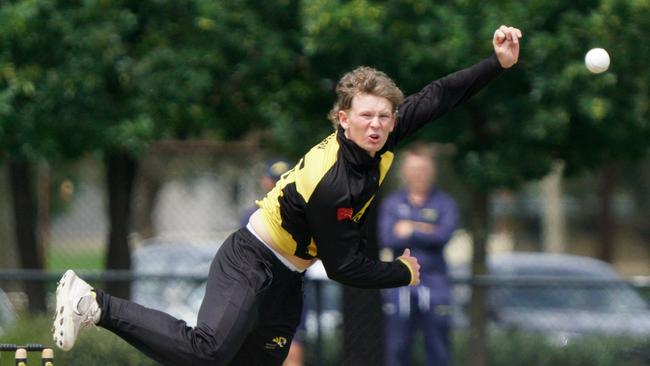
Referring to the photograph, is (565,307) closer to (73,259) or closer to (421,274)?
(421,274)

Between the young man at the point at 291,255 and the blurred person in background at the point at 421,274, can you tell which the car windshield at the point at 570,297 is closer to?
the blurred person in background at the point at 421,274

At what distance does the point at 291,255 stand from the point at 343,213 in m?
0.46

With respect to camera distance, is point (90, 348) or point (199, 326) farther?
point (90, 348)

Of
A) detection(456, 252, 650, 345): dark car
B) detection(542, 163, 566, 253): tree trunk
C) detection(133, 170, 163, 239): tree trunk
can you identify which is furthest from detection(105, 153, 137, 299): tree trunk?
detection(542, 163, 566, 253): tree trunk

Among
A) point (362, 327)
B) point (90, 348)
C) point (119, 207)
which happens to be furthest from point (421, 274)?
point (119, 207)

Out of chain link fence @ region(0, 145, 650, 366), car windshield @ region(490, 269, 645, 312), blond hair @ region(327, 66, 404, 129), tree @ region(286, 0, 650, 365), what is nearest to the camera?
blond hair @ region(327, 66, 404, 129)

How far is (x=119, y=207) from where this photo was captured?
10.8 m

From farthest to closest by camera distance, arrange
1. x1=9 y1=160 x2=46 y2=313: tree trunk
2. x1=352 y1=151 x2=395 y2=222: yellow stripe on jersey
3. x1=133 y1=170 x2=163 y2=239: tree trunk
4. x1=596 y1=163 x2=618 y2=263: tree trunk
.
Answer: x1=596 y1=163 x2=618 y2=263: tree trunk, x1=133 y1=170 x2=163 y2=239: tree trunk, x1=9 y1=160 x2=46 y2=313: tree trunk, x1=352 y1=151 x2=395 y2=222: yellow stripe on jersey

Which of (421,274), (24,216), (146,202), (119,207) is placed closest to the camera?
(421,274)

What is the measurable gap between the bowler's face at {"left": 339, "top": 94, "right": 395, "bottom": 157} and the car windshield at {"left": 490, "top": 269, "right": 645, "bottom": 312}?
310 centimetres

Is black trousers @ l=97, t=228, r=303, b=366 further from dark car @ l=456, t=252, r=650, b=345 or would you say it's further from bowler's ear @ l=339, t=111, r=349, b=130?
dark car @ l=456, t=252, r=650, b=345

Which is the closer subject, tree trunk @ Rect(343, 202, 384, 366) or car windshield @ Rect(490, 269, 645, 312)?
car windshield @ Rect(490, 269, 645, 312)

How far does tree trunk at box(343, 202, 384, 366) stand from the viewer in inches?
349

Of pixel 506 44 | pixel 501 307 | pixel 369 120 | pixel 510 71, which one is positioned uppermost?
pixel 510 71
